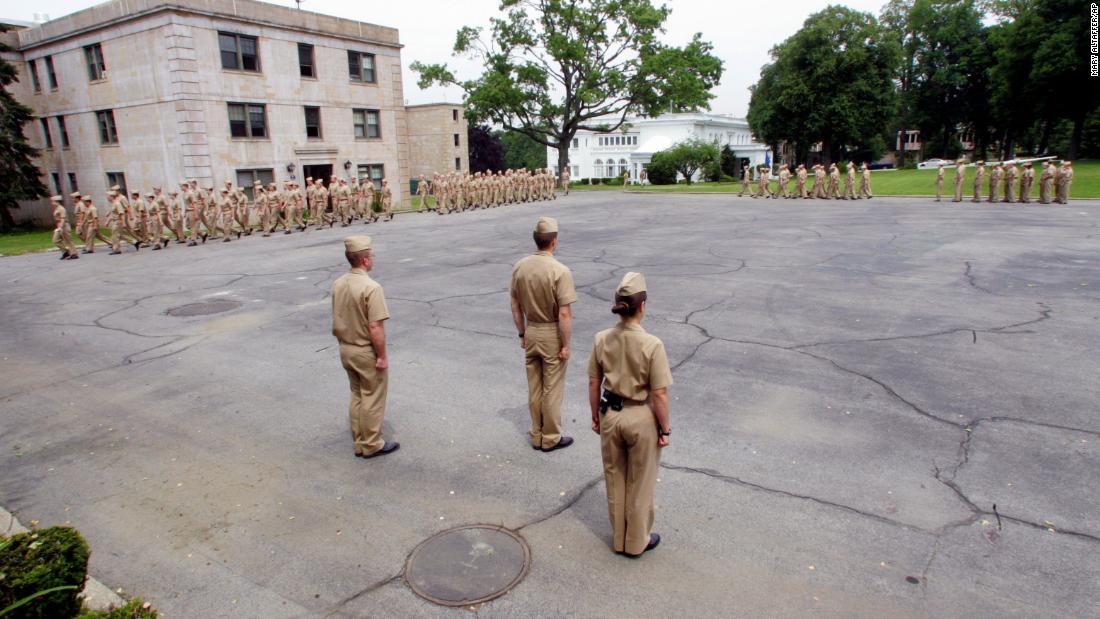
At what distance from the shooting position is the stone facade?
61156mm

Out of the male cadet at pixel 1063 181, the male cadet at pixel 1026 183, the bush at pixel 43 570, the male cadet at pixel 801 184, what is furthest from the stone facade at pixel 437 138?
the bush at pixel 43 570

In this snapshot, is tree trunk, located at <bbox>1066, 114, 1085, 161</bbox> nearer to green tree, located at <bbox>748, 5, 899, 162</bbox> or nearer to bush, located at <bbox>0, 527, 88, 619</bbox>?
green tree, located at <bbox>748, 5, 899, 162</bbox>

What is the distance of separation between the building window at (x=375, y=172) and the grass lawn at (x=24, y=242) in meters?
13.6

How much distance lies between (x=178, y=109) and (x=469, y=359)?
24470 mm

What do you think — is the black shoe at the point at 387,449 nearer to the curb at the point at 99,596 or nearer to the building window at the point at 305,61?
the curb at the point at 99,596

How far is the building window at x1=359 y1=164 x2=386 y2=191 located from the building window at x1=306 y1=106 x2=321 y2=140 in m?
2.92

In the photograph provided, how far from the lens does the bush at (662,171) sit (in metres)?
61.2

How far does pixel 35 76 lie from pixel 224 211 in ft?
62.8

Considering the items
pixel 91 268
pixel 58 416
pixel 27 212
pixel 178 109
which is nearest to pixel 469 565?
pixel 58 416

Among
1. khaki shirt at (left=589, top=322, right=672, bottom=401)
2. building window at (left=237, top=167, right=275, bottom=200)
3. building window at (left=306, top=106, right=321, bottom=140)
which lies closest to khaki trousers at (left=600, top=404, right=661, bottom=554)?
khaki shirt at (left=589, top=322, right=672, bottom=401)

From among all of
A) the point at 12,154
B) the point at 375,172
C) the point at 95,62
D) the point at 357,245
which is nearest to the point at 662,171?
the point at 375,172

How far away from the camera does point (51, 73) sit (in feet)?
103

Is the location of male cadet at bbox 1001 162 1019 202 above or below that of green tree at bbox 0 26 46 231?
below

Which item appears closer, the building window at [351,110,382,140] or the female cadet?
the female cadet
